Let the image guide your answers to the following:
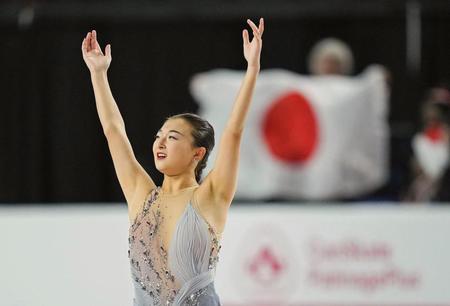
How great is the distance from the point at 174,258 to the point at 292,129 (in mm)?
5104

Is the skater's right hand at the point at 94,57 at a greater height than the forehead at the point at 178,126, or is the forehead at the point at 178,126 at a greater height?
the skater's right hand at the point at 94,57

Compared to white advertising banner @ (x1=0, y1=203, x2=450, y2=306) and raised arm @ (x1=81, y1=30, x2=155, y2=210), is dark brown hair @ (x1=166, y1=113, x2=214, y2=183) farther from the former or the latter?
white advertising banner @ (x1=0, y1=203, x2=450, y2=306)

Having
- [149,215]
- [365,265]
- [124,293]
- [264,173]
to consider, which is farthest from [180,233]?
[264,173]

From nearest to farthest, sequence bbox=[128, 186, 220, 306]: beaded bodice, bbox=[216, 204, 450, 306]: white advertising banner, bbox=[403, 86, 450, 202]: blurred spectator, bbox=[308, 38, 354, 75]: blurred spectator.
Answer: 1. bbox=[128, 186, 220, 306]: beaded bodice
2. bbox=[216, 204, 450, 306]: white advertising banner
3. bbox=[403, 86, 450, 202]: blurred spectator
4. bbox=[308, 38, 354, 75]: blurred spectator

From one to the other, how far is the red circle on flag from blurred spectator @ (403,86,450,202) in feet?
2.42

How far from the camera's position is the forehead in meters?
2.36

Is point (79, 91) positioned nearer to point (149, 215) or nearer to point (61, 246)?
point (61, 246)

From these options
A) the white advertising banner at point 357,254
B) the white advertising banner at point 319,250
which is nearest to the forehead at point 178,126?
the white advertising banner at point 319,250

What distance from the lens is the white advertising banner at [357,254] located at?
236 inches

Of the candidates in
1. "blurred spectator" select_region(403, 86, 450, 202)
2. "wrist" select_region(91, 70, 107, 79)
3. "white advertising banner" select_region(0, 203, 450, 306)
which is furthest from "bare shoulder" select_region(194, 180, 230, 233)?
"blurred spectator" select_region(403, 86, 450, 202)

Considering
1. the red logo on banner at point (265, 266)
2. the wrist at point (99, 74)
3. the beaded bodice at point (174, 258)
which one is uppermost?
the wrist at point (99, 74)

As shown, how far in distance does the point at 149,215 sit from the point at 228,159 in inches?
8.7

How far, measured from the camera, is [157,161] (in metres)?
2.33

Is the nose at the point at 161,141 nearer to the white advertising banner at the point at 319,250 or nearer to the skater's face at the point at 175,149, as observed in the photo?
the skater's face at the point at 175,149
